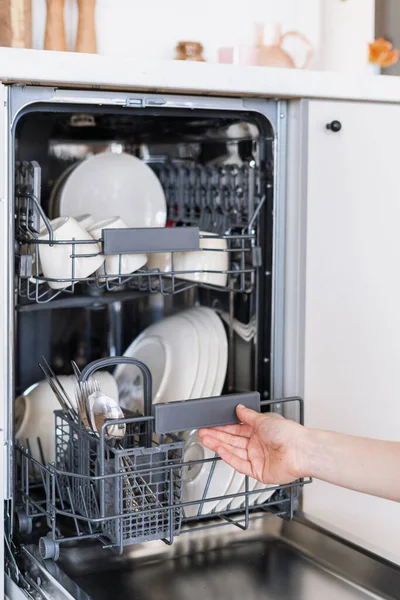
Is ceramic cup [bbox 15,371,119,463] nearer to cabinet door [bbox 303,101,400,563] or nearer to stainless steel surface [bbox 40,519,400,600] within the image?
stainless steel surface [bbox 40,519,400,600]

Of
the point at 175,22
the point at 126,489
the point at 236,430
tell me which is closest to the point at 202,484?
the point at 236,430

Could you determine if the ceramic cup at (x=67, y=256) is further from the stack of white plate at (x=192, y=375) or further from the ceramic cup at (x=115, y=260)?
the stack of white plate at (x=192, y=375)

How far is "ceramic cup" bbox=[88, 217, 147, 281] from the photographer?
1.31m

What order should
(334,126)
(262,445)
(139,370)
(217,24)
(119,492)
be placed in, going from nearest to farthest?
(119,492) < (262,445) < (334,126) < (217,24) < (139,370)

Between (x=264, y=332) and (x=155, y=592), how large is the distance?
48 cm

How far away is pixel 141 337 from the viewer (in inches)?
63.6

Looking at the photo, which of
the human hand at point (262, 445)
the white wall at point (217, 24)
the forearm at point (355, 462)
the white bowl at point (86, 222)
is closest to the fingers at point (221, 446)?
the human hand at point (262, 445)

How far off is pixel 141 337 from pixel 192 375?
0.67ft

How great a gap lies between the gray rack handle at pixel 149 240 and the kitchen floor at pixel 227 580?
1.54 ft

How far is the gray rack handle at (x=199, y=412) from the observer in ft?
3.80

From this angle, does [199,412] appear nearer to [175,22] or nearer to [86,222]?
[86,222]

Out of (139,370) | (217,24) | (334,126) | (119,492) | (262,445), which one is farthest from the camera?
(139,370)

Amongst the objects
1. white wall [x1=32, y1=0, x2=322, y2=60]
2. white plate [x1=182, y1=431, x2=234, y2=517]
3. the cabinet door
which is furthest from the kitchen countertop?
white plate [x1=182, y1=431, x2=234, y2=517]

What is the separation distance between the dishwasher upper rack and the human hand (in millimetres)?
236
